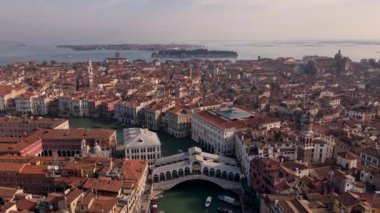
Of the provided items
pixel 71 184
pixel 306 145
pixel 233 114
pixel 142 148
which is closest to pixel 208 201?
pixel 142 148

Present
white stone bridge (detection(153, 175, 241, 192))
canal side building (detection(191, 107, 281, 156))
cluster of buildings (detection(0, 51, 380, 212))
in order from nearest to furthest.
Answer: cluster of buildings (detection(0, 51, 380, 212)) → white stone bridge (detection(153, 175, 241, 192)) → canal side building (detection(191, 107, 281, 156))

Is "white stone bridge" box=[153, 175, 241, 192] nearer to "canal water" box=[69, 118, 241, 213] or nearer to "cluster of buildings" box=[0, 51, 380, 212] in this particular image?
"canal water" box=[69, 118, 241, 213]

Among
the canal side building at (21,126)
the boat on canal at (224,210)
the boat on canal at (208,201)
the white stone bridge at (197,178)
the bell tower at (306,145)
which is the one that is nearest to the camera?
the boat on canal at (224,210)

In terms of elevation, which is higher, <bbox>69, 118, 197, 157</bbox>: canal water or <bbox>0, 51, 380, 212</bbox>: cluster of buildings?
<bbox>0, 51, 380, 212</bbox>: cluster of buildings

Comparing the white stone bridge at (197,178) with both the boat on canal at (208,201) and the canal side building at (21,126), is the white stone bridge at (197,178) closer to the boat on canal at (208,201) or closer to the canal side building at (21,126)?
the boat on canal at (208,201)

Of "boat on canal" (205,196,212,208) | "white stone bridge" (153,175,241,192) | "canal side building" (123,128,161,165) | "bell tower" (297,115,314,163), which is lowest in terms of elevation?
"boat on canal" (205,196,212,208)

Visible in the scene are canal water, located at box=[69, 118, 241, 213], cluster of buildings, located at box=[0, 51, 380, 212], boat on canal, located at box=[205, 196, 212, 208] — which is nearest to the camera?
cluster of buildings, located at box=[0, 51, 380, 212]

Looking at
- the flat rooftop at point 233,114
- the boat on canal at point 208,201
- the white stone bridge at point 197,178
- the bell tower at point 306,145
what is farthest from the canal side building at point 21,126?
the bell tower at point 306,145

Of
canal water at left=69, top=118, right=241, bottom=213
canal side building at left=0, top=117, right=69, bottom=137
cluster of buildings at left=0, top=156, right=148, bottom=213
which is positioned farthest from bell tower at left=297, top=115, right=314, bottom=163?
canal side building at left=0, top=117, right=69, bottom=137

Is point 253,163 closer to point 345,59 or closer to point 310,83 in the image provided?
point 310,83
